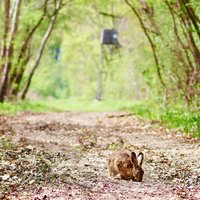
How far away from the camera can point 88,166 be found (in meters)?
9.41

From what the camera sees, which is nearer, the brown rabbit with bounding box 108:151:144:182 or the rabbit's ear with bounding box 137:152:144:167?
the brown rabbit with bounding box 108:151:144:182

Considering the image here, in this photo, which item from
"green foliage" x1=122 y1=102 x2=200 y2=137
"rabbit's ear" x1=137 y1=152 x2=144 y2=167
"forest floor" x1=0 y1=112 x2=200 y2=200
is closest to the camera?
"forest floor" x1=0 y1=112 x2=200 y2=200

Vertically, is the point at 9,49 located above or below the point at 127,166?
above

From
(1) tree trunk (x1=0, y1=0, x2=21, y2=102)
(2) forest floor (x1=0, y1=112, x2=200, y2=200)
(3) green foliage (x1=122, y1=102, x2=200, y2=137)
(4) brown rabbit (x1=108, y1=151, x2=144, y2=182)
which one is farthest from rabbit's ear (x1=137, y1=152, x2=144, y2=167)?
(1) tree trunk (x1=0, y1=0, x2=21, y2=102)

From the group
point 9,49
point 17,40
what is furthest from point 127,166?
point 17,40

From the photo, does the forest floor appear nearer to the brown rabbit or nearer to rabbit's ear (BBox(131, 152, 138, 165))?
the brown rabbit

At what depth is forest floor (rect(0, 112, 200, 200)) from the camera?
7523 mm

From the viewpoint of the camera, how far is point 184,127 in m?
14.6

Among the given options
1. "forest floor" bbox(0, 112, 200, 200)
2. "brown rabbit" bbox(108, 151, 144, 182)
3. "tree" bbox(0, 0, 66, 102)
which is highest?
"tree" bbox(0, 0, 66, 102)

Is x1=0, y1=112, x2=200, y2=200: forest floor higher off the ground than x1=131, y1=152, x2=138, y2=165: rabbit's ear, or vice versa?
x1=131, y1=152, x2=138, y2=165: rabbit's ear

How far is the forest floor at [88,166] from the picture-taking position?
24.7ft

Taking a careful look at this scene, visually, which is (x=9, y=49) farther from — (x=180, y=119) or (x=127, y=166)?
(x=127, y=166)

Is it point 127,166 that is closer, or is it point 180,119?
point 127,166

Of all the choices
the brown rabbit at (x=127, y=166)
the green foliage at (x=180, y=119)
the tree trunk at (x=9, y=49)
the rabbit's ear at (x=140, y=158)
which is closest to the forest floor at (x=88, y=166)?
the brown rabbit at (x=127, y=166)
